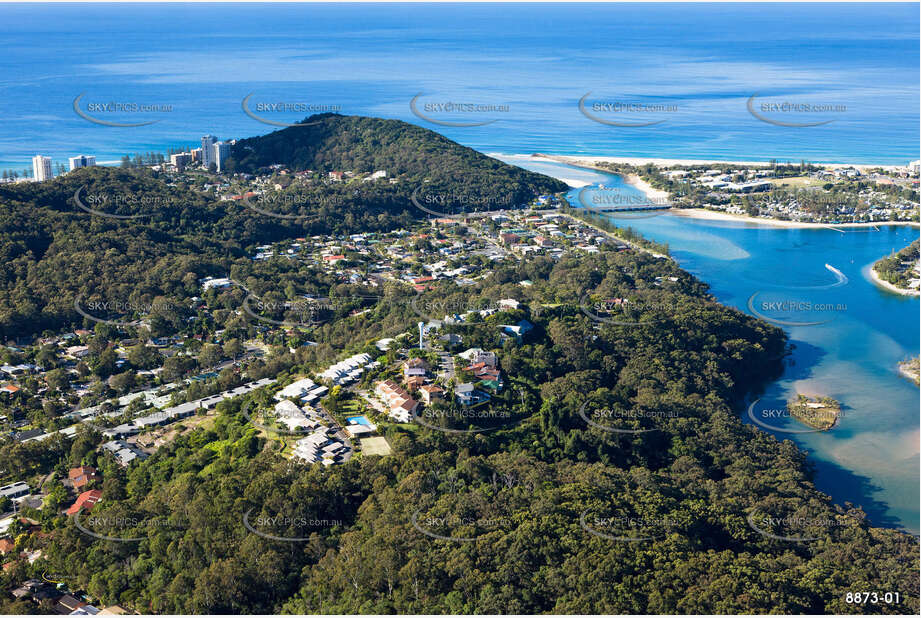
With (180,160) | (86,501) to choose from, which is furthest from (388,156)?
(86,501)

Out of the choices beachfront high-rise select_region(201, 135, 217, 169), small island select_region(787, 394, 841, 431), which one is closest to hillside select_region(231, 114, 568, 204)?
beachfront high-rise select_region(201, 135, 217, 169)

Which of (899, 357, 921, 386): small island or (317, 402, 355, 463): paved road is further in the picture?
(899, 357, 921, 386): small island

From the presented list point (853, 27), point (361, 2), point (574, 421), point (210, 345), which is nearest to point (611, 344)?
point (574, 421)

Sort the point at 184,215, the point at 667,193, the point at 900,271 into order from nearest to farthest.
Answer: the point at 900,271 < the point at 184,215 < the point at 667,193

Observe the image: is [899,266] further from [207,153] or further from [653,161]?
[207,153]

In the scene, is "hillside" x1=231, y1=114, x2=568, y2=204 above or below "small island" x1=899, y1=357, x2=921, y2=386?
above

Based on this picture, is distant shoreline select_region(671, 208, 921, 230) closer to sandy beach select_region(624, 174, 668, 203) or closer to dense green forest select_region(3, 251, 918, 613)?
sandy beach select_region(624, 174, 668, 203)
